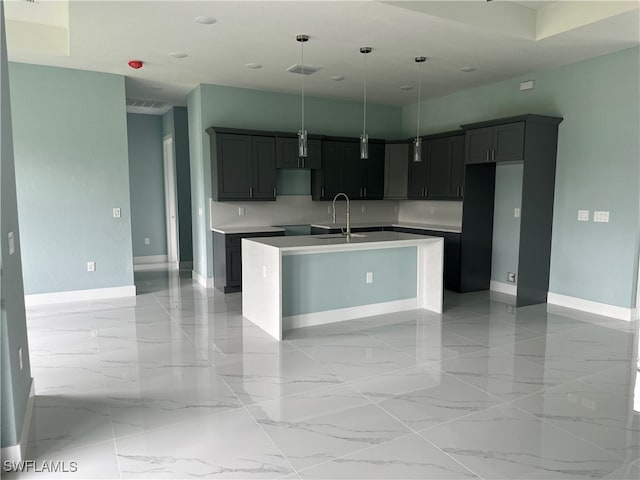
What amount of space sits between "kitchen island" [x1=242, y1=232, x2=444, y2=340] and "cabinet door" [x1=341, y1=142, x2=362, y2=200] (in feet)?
6.32

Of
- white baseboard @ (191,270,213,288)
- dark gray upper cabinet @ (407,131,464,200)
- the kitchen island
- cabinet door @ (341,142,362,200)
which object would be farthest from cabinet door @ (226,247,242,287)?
dark gray upper cabinet @ (407,131,464,200)

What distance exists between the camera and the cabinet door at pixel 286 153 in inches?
249

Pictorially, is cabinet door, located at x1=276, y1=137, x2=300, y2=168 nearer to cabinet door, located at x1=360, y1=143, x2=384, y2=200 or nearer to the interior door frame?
cabinet door, located at x1=360, y1=143, x2=384, y2=200

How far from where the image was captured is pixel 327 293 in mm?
4551

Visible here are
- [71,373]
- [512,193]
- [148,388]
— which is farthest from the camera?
[512,193]

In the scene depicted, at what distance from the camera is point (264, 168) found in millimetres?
6273

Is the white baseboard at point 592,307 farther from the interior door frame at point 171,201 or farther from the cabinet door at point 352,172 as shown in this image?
the interior door frame at point 171,201

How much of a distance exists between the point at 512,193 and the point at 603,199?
1.14 meters

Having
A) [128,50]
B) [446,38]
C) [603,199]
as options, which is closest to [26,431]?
[128,50]

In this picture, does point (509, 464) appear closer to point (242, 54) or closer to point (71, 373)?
point (71, 373)

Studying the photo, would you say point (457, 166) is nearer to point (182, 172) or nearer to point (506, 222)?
point (506, 222)

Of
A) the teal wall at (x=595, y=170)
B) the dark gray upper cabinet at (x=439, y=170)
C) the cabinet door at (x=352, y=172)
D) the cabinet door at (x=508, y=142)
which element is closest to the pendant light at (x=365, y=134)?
the cabinet door at (x=352, y=172)

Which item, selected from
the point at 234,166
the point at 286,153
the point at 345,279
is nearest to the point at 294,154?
the point at 286,153

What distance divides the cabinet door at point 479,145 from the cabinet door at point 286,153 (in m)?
2.38
